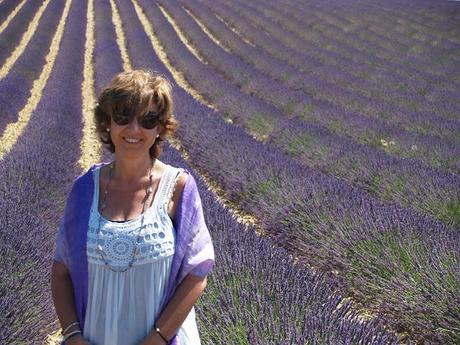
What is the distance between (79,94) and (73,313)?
339 inches

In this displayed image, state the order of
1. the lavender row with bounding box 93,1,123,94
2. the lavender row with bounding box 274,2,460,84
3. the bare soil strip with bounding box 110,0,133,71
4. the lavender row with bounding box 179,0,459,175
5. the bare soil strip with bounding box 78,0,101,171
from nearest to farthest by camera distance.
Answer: the lavender row with bounding box 179,0,459,175, the bare soil strip with bounding box 78,0,101,171, the lavender row with bounding box 93,1,123,94, the lavender row with bounding box 274,2,460,84, the bare soil strip with bounding box 110,0,133,71

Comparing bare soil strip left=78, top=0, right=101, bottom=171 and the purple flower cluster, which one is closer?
bare soil strip left=78, top=0, right=101, bottom=171

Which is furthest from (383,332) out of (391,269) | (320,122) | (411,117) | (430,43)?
(430,43)

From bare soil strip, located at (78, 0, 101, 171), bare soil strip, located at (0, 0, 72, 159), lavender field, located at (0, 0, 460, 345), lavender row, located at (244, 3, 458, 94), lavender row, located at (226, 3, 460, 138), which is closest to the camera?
lavender field, located at (0, 0, 460, 345)

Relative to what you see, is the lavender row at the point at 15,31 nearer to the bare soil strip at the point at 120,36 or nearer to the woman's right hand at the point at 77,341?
the bare soil strip at the point at 120,36

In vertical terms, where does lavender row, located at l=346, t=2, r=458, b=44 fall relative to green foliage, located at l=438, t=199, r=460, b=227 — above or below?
below

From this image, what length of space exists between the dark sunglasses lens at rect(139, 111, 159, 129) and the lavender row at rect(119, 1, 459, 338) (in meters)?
1.70

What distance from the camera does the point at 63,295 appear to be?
1.47m

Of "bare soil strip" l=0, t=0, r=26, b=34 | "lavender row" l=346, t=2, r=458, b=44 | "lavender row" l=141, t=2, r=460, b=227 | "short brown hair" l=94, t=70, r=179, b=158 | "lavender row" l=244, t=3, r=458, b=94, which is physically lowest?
"bare soil strip" l=0, t=0, r=26, b=34

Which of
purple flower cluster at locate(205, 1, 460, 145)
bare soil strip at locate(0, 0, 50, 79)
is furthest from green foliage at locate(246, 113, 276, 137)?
bare soil strip at locate(0, 0, 50, 79)

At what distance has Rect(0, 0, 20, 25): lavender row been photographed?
19663 millimetres

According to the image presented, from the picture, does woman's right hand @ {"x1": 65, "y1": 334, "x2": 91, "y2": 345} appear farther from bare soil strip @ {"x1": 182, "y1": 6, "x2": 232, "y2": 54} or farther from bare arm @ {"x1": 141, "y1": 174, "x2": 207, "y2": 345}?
bare soil strip @ {"x1": 182, "y1": 6, "x2": 232, "y2": 54}

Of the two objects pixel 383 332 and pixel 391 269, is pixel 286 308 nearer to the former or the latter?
pixel 383 332

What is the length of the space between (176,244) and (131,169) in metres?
0.23
